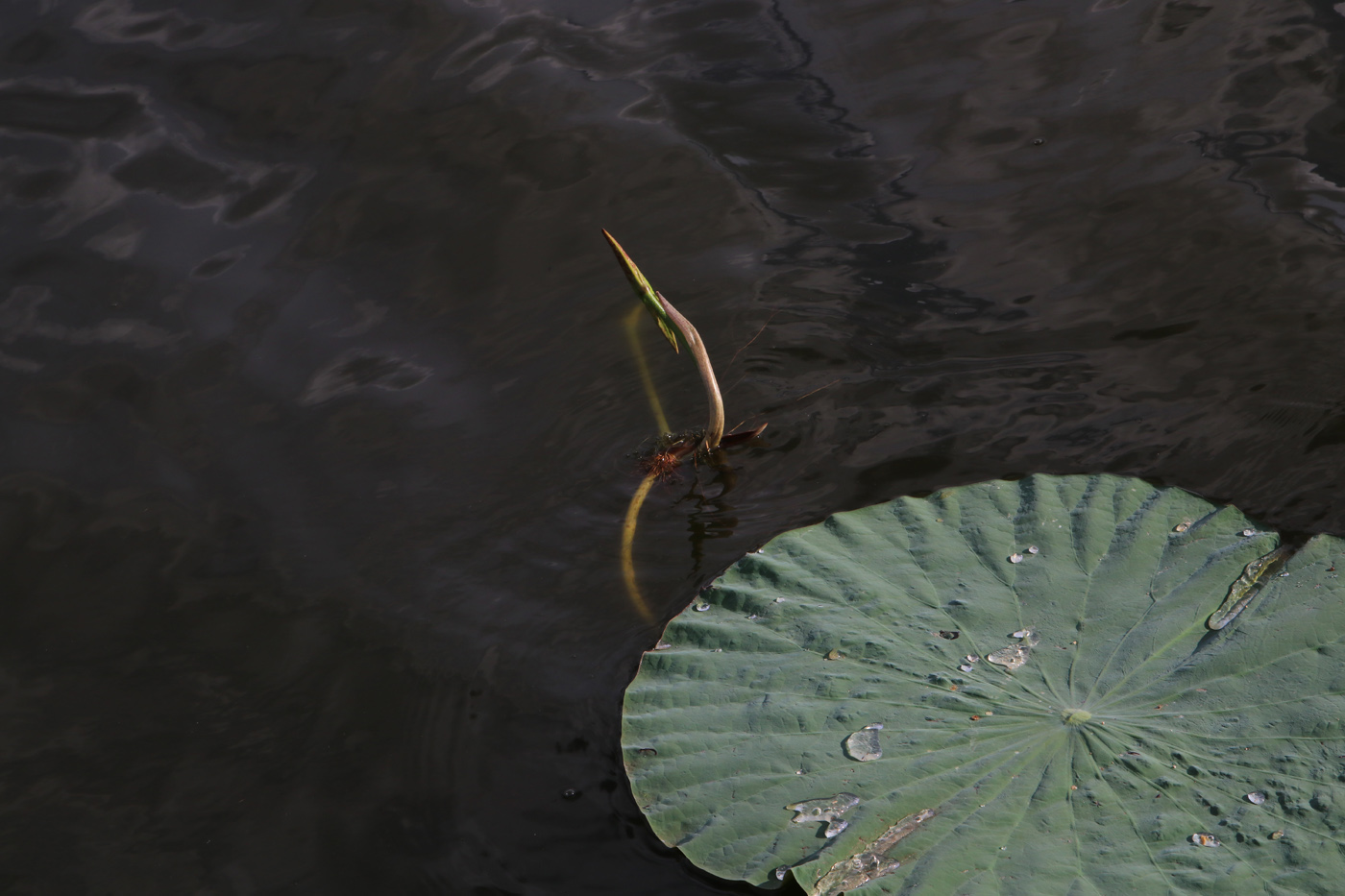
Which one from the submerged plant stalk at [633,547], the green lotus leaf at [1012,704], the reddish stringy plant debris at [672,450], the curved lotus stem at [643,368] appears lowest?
the submerged plant stalk at [633,547]

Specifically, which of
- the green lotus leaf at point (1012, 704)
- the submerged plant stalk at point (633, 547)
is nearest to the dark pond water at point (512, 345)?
the submerged plant stalk at point (633, 547)

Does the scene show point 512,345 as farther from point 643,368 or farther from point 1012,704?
point 1012,704

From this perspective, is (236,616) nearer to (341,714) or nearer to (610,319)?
(341,714)

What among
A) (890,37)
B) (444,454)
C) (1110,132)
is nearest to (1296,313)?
(1110,132)

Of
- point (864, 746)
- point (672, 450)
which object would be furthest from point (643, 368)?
point (864, 746)

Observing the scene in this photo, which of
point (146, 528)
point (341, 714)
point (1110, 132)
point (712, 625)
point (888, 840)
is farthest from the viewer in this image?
point (1110, 132)

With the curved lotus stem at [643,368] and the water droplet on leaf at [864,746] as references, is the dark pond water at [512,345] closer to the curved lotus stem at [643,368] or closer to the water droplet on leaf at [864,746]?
the curved lotus stem at [643,368]
